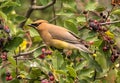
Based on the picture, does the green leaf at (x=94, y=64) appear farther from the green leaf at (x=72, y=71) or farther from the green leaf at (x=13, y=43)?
the green leaf at (x=13, y=43)

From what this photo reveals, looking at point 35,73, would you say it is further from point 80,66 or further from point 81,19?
point 81,19

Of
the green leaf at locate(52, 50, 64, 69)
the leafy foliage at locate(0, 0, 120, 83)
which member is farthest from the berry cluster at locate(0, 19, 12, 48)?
the green leaf at locate(52, 50, 64, 69)

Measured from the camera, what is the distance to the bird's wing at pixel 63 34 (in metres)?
3.82

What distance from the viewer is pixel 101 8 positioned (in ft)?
12.3

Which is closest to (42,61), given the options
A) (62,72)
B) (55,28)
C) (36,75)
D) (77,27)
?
(36,75)

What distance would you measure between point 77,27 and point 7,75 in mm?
719

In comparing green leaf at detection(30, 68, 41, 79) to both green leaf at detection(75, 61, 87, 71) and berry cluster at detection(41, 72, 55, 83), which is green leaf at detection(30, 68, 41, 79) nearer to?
berry cluster at detection(41, 72, 55, 83)

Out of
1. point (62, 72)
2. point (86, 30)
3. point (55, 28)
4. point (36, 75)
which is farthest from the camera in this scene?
point (55, 28)

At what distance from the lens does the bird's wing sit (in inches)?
150

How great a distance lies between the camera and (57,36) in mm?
4105

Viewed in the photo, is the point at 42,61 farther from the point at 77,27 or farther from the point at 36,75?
the point at 77,27

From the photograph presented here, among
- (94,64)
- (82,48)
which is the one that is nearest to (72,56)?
(82,48)

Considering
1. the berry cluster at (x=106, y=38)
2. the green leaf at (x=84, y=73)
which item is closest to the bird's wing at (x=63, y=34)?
the berry cluster at (x=106, y=38)

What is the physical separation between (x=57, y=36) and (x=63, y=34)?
0.19 meters
